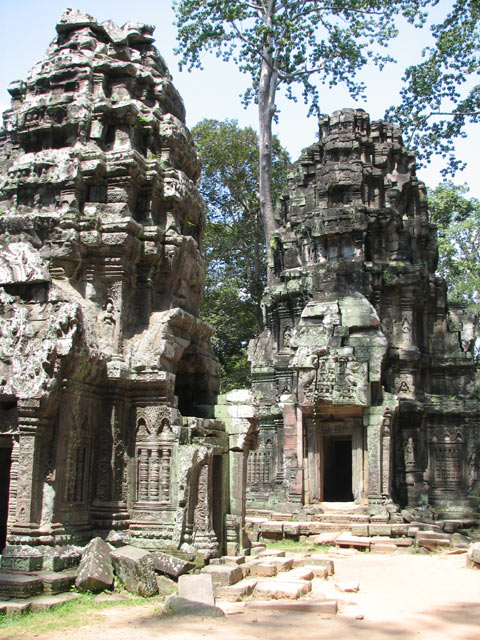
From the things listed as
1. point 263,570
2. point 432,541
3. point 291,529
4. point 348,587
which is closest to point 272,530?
point 291,529

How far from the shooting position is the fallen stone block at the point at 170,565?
26.1 feet

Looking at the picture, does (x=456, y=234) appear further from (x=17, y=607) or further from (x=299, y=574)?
(x=17, y=607)

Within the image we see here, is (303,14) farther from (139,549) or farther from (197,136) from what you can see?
(139,549)

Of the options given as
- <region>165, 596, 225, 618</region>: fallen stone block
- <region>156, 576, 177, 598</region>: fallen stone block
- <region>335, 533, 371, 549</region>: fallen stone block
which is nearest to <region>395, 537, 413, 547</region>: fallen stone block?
<region>335, 533, 371, 549</region>: fallen stone block

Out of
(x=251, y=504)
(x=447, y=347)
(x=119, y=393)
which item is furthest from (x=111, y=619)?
(x=447, y=347)

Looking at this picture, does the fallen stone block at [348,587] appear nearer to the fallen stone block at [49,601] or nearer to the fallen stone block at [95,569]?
the fallen stone block at [95,569]

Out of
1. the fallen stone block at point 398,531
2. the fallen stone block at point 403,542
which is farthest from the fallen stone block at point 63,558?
the fallen stone block at point 398,531

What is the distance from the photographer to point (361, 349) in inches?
676

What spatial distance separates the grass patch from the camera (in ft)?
20.5

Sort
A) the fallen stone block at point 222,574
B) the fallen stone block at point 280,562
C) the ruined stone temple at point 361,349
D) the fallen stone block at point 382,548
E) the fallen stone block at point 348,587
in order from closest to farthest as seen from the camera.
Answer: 1. the fallen stone block at point 222,574
2. the fallen stone block at point 348,587
3. the fallen stone block at point 280,562
4. the fallen stone block at point 382,548
5. the ruined stone temple at point 361,349

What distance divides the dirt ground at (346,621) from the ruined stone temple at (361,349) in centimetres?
701

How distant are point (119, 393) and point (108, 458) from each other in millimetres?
833

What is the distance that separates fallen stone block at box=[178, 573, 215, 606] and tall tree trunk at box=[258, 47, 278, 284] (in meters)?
18.4

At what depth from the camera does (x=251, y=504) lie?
Answer: 62.4 feet
